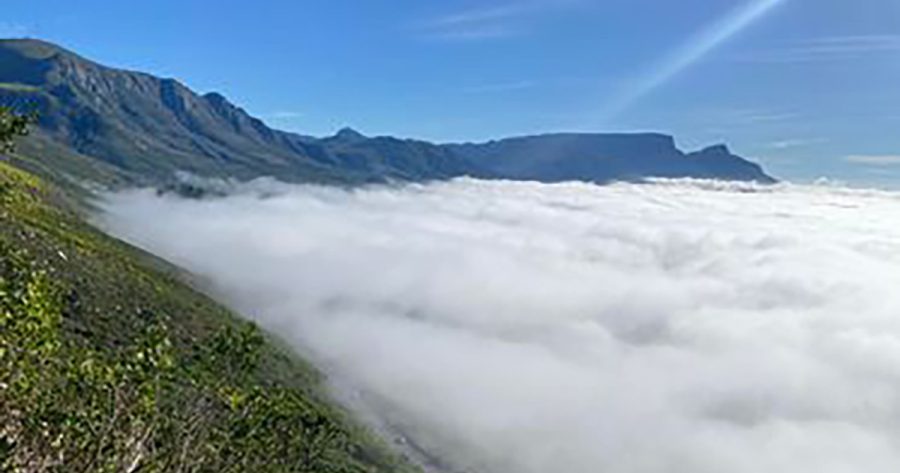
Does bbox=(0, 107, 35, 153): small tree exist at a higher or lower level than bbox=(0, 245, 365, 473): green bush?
higher

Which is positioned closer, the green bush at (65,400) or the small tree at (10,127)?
the green bush at (65,400)

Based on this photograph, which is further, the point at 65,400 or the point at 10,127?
the point at 65,400

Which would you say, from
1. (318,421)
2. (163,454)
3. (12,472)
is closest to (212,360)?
(318,421)

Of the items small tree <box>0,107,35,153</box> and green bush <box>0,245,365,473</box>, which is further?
small tree <box>0,107,35,153</box>

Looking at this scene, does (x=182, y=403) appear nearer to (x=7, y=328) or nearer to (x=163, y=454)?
(x=163, y=454)

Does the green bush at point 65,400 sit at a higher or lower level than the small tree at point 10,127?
lower

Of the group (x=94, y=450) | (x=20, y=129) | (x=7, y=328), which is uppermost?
(x=20, y=129)

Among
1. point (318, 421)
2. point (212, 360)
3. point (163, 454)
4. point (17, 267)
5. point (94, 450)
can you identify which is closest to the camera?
point (94, 450)

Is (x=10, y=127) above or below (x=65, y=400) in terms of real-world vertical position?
above
